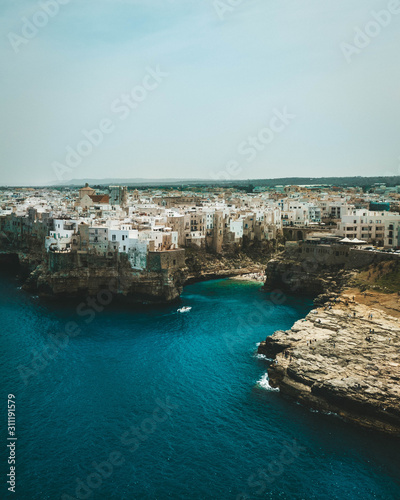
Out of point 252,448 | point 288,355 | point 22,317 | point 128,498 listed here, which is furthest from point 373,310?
point 22,317

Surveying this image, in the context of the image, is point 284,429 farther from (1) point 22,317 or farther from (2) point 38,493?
(1) point 22,317

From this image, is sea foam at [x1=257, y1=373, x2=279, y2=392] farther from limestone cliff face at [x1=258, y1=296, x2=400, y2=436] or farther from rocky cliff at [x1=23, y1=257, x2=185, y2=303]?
rocky cliff at [x1=23, y1=257, x2=185, y2=303]

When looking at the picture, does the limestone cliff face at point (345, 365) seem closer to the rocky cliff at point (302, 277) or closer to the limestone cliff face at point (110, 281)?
the rocky cliff at point (302, 277)

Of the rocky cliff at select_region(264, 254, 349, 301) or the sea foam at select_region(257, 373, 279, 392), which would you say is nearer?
the sea foam at select_region(257, 373, 279, 392)

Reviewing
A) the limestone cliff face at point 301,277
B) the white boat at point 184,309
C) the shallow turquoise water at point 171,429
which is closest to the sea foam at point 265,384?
the shallow turquoise water at point 171,429

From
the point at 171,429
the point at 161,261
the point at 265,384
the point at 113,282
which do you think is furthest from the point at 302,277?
the point at 171,429

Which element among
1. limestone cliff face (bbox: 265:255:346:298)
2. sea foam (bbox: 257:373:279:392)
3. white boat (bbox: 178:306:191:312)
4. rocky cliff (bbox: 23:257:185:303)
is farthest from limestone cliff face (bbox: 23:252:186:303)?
sea foam (bbox: 257:373:279:392)

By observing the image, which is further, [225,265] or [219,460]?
[225,265]
